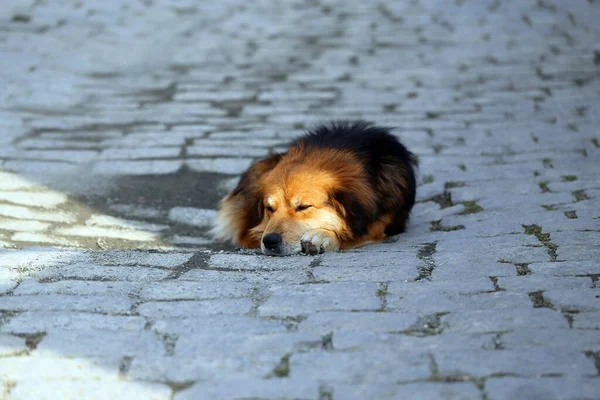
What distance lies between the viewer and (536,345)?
3340mm

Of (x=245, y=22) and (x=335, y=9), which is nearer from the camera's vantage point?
(x=245, y=22)

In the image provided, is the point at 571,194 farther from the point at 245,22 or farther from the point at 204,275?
the point at 245,22

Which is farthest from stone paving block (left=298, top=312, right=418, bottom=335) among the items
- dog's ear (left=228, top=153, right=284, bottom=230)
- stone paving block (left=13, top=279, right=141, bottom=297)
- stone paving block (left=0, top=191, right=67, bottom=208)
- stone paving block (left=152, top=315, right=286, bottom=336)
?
stone paving block (left=0, top=191, right=67, bottom=208)

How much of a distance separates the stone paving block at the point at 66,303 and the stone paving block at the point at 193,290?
15 centimetres

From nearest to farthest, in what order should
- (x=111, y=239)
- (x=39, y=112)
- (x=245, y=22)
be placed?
1. (x=111, y=239)
2. (x=39, y=112)
3. (x=245, y=22)

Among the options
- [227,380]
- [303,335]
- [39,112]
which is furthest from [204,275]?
[39,112]

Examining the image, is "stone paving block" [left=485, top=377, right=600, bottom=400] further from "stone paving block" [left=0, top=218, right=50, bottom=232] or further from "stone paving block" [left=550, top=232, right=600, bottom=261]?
"stone paving block" [left=0, top=218, right=50, bottom=232]

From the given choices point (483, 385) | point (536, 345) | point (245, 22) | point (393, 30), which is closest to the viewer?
point (483, 385)

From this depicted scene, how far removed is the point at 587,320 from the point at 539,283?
47 cm

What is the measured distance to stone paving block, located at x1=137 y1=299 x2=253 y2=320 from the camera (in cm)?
377

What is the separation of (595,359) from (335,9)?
40.7 feet

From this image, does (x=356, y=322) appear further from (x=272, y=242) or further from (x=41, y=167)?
(x=41, y=167)

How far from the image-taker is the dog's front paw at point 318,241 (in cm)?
504

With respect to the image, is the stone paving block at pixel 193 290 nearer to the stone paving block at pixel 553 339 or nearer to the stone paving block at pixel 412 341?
the stone paving block at pixel 412 341
